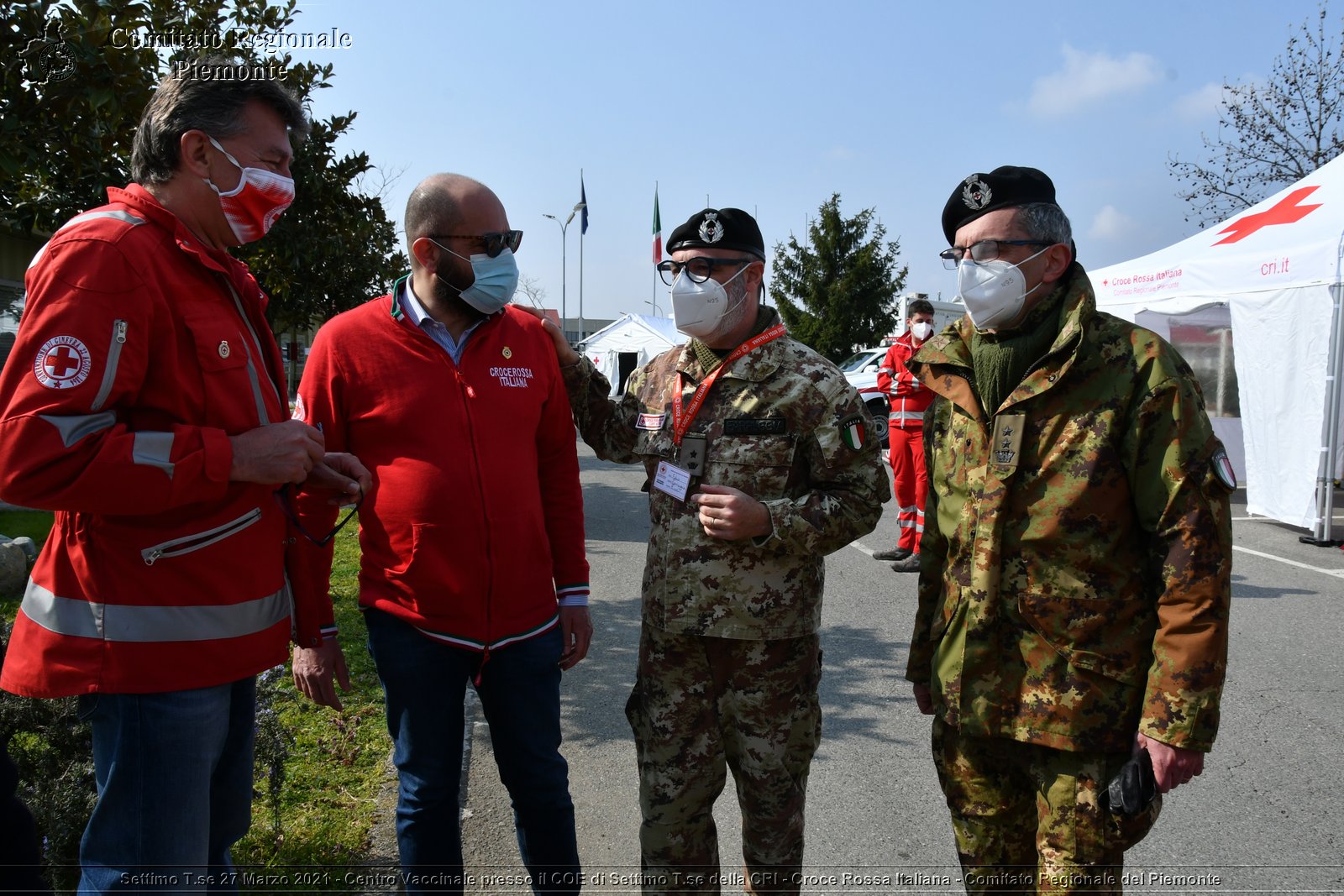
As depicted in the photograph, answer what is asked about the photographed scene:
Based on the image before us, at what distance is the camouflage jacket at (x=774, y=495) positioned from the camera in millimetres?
2439

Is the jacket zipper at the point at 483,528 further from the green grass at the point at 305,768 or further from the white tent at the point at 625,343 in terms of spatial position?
the white tent at the point at 625,343

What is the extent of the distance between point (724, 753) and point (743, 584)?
0.52 meters

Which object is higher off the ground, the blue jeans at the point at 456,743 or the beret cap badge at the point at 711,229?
the beret cap badge at the point at 711,229

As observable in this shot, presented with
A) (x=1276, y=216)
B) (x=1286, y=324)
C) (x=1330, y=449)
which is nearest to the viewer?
(x=1330, y=449)

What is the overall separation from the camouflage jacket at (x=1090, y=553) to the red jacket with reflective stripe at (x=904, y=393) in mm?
5560

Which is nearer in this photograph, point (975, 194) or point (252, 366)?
point (252, 366)

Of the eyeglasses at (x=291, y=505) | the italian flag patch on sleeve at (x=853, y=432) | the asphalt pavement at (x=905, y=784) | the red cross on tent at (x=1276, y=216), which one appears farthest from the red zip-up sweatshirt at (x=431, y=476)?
the red cross on tent at (x=1276, y=216)

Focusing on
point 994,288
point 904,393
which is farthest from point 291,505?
point 904,393

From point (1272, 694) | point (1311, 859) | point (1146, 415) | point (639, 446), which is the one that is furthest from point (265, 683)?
point (1272, 694)

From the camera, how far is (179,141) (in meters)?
1.84

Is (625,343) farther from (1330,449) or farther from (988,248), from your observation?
(988,248)

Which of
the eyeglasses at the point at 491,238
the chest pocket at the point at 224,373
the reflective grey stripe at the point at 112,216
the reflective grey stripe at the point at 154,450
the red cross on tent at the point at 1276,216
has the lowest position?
the reflective grey stripe at the point at 154,450

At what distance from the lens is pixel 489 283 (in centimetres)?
241

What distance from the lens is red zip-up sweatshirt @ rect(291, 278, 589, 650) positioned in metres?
2.27
